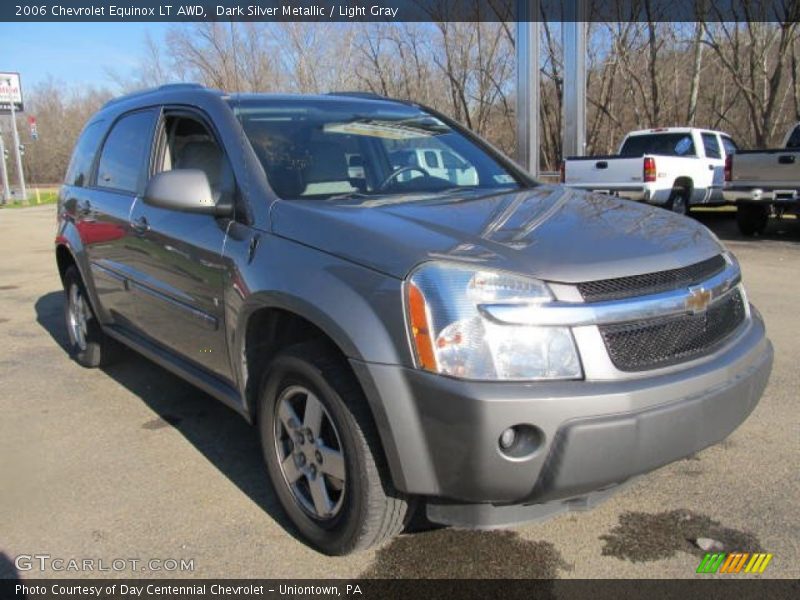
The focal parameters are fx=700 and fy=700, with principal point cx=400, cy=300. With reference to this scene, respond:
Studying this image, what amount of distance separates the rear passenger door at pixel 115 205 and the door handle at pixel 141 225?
137 mm

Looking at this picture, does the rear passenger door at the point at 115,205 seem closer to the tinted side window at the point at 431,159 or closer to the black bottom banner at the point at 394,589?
the tinted side window at the point at 431,159

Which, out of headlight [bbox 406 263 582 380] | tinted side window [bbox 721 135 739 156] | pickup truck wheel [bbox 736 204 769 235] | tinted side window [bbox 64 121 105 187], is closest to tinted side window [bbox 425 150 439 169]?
headlight [bbox 406 263 582 380]

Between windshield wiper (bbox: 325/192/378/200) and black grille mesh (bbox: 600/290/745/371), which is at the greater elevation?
windshield wiper (bbox: 325/192/378/200)

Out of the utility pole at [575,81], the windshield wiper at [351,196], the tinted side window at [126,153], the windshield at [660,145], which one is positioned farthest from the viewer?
the utility pole at [575,81]

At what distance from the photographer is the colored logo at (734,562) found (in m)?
2.58

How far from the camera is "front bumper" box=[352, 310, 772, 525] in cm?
215

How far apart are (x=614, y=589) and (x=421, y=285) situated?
1.31 m

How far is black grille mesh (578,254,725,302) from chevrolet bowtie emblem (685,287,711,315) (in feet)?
0.11

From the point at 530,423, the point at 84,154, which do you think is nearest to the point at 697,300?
the point at 530,423

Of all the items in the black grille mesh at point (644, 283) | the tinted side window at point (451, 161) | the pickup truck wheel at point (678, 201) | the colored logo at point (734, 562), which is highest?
the tinted side window at point (451, 161)

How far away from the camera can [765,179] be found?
36.9ft

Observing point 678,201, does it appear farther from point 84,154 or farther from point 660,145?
point 84,154

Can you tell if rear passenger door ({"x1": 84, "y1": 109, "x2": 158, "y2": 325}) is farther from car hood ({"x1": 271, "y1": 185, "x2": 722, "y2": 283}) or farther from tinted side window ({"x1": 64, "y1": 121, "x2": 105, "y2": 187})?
car hood ({"x1": 271, "y1": 185, "x2": 722, "y2": 283})

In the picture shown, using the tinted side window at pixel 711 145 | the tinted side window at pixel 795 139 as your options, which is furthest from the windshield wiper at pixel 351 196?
the tinted side window at pixel 711 145
